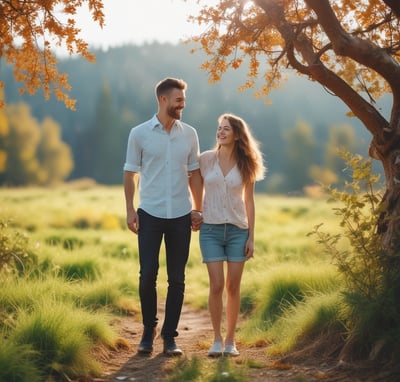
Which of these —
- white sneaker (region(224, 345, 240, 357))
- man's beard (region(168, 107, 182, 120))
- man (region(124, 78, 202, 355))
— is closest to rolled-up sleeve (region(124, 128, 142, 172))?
man (region(124, 78, 202, 355))

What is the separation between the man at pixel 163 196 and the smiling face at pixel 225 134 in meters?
0.26

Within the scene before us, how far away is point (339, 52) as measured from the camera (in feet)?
19.9

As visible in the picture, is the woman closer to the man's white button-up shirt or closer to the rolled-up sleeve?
the man's white button-up shirt

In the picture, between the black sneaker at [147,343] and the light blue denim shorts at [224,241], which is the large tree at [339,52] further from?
the black sneaker at [147,343]

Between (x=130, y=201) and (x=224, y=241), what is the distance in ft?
3.19

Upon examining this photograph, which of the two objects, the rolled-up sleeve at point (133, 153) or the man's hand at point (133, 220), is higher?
the rolled-up sleeve at point (133, 153)

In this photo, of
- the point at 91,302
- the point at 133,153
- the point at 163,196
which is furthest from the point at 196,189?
the point at 91,302

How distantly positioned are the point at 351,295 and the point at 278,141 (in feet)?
268

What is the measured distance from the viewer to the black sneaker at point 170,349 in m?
6.29

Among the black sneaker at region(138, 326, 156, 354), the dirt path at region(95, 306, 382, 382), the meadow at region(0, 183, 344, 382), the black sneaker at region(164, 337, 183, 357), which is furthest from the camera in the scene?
the black sneaker at region(138, 326, 156, 354)

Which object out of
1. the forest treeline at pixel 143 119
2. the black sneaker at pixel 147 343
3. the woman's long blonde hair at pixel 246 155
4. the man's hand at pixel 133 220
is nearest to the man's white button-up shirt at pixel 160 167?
the man's hand at pixel 133 220

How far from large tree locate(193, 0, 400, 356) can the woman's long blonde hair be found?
2.86 ft

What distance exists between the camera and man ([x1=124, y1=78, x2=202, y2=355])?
6.20 metres

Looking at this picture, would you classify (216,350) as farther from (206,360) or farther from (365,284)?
(365,284)
